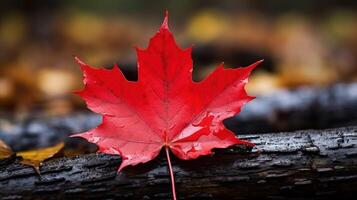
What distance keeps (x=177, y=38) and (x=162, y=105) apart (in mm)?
3144

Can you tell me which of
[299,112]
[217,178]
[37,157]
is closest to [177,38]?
[299,112]

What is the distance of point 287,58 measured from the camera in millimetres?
3959

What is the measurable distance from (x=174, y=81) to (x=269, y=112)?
44.1 inches

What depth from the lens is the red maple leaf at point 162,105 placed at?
1.05m

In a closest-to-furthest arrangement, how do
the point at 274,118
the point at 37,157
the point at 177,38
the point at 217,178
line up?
the point at 217,178 < the point at 37,157 < the point at 274,118 < the point at 177,38

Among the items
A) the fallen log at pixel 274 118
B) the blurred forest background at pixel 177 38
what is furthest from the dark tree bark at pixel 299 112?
the blurred forest background at pixel 177 38

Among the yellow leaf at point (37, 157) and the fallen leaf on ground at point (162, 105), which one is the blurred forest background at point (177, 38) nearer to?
the yellow leaf at point (37, 157)

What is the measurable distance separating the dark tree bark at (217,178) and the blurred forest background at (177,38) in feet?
5.67

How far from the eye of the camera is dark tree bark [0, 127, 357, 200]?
3.45 ft

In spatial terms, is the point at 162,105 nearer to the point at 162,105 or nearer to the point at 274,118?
the point at 162,105

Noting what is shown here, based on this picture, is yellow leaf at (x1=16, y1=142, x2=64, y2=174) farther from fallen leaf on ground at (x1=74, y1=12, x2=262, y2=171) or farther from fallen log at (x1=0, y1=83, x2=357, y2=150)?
fallen log at (x1=0, y1=83, x2=357, y2=150)

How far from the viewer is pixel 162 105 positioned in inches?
43.8

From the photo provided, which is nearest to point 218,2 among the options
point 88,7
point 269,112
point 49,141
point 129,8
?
point 129,8

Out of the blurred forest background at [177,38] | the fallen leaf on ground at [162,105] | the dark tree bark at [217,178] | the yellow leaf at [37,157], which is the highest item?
the blurred forest background at [177,38]
